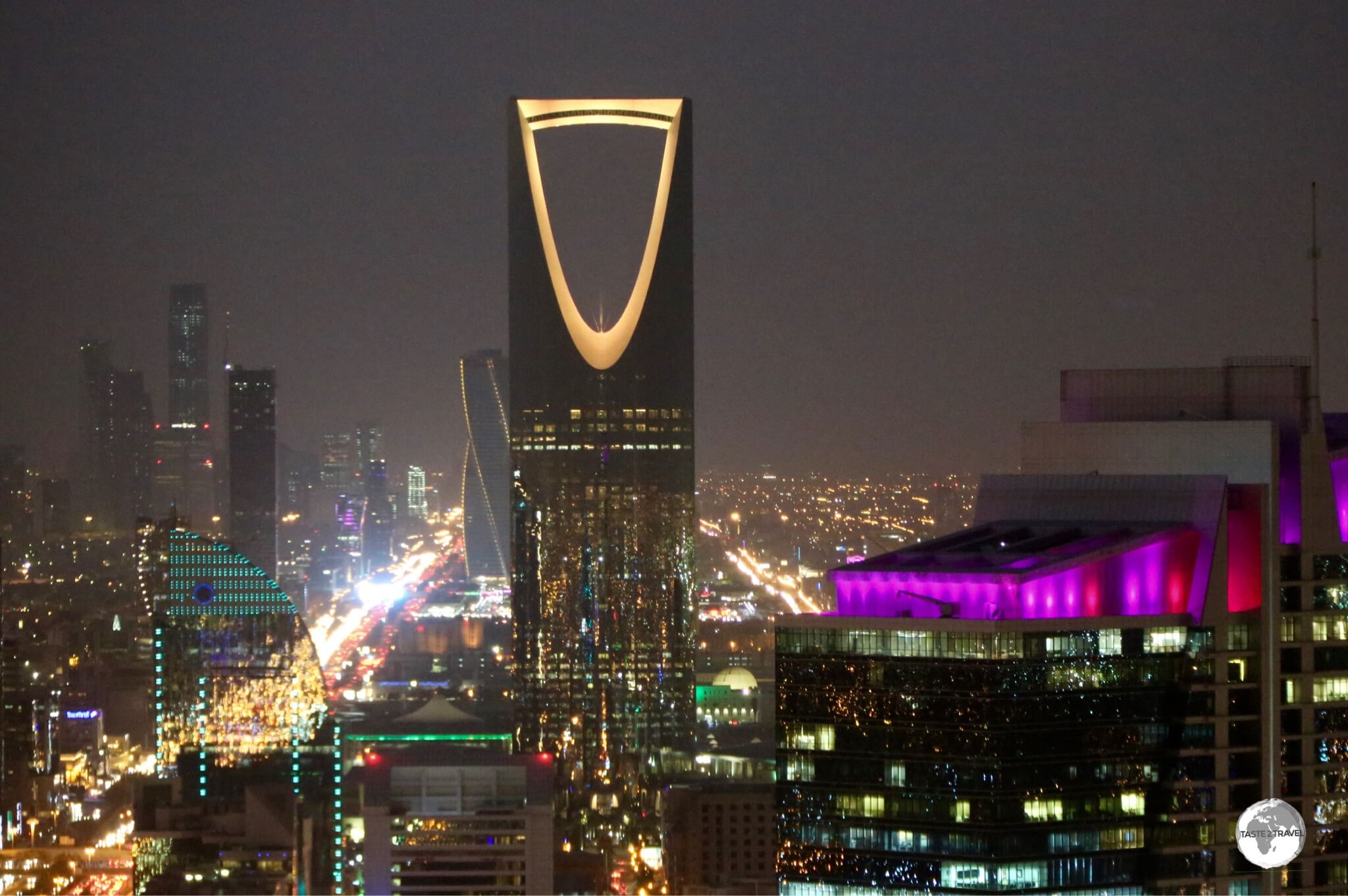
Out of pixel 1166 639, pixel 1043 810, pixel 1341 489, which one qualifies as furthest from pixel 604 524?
pixel 1043 810

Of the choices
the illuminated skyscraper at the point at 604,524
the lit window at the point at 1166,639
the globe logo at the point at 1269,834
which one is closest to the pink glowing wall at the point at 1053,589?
the lit window at the point at 1166,639

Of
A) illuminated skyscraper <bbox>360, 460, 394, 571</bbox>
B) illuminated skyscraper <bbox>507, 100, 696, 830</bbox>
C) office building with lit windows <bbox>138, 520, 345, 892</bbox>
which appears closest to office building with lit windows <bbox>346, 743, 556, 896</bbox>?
office building with lit windows <bbox>138, 520, 345, 892</bbox>

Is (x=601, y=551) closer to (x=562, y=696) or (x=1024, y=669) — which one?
(x=562, y=696)

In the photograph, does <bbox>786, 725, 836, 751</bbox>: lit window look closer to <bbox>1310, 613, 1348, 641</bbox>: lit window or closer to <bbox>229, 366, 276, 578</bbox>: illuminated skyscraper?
<bbox>1310, 613, 1348, 641</bbox>: lit window

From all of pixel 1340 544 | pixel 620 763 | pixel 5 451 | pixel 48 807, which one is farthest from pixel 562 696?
pixel 1340 544

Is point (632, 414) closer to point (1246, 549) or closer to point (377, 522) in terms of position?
point (1246, 549)

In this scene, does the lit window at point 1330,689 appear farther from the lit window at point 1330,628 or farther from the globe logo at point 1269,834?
the globe logo at point 1269,834
